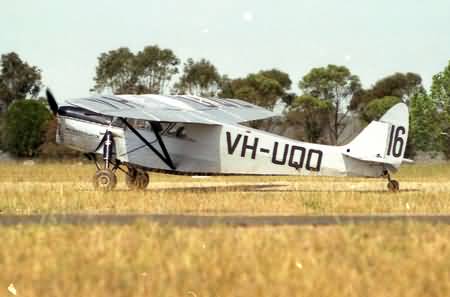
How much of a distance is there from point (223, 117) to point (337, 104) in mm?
76058

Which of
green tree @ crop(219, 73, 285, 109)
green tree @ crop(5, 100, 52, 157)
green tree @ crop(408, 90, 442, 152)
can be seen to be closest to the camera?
green tree @ crop(408, 90, 442, 152)

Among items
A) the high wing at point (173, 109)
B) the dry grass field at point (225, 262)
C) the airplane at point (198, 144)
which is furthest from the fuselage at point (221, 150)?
the dry grass field at point (225, 262)

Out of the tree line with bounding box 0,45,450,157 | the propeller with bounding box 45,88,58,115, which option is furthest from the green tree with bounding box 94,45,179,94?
the propeller with bounding box 45,88,58,115

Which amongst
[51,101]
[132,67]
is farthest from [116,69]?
[51,101]

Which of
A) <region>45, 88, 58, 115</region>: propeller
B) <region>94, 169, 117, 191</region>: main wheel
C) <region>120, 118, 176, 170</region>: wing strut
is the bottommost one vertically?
<region>94, 169, 117, 191</region>: main wheel

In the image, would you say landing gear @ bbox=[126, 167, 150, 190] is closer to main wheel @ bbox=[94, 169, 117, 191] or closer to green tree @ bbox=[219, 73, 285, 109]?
main wheel @ bbox=[94, 169, 117, 191]

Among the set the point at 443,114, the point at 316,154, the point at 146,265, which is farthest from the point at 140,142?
the point at 443,114

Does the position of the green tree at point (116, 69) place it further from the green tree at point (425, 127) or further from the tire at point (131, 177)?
the tire at point (131, 177)

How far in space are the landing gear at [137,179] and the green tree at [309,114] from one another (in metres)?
69.0

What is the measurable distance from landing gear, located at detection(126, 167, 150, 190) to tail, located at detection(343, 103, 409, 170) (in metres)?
6.85

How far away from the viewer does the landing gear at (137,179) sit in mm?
29062

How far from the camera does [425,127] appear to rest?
291ft

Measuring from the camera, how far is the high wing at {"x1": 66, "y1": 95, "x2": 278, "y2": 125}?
26.7 m

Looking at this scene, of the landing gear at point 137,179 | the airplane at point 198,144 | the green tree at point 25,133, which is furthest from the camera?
the green tree at point 25,133
